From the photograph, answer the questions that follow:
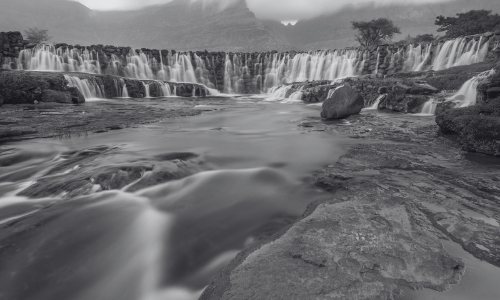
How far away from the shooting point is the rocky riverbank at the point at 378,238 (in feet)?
5.62

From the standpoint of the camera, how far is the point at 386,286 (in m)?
1.72

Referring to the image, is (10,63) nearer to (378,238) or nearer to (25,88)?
(25,88)

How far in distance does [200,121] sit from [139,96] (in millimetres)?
14125

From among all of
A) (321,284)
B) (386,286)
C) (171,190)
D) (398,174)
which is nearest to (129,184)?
(171,190)

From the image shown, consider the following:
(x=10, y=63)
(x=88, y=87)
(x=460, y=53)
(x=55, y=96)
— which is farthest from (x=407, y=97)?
(x=10, y=63)

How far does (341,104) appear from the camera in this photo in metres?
10.6

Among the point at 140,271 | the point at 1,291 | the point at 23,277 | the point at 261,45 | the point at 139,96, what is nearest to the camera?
the point at 1,291

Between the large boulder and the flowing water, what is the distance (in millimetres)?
4368

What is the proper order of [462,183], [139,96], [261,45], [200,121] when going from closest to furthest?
[462,183], [200,121], [139,96], [261,45]

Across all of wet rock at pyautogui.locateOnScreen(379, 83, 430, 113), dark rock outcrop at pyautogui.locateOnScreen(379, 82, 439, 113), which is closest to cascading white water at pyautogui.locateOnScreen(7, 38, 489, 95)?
dark rock outcrop at pyautogui.locateOnScreen(379, 82, 439, 113)

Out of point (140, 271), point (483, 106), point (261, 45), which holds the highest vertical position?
point (261, 45)

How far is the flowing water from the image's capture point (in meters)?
2.29

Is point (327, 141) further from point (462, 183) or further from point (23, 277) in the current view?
point (23, 277)

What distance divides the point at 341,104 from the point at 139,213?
362 inches
